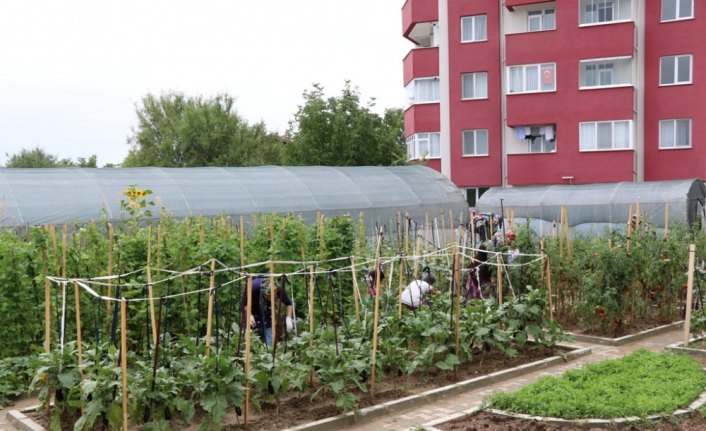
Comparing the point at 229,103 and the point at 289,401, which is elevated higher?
the point at 229,103

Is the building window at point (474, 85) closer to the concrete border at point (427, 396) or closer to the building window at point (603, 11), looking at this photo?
the building window at point (603, 11)

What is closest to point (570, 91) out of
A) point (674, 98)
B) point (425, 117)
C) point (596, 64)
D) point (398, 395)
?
point (596, 64)

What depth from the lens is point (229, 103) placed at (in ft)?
160

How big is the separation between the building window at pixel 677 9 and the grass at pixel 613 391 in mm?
20638

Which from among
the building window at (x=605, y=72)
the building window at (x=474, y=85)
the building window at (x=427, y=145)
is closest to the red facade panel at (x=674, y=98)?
the building window at (x=605, y=72)

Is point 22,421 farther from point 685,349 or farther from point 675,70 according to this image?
point 675,70

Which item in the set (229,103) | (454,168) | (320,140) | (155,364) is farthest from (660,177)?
(229,103)

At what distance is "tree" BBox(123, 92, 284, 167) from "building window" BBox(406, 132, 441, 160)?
47.8 ft

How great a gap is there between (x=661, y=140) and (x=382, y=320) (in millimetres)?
20997

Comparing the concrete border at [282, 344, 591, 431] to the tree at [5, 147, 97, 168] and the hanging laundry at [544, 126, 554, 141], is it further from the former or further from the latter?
the tree at [5, 147, 97, 168]

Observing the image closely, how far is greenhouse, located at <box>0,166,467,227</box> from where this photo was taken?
16703 millimetres

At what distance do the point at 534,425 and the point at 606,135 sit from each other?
2149cm

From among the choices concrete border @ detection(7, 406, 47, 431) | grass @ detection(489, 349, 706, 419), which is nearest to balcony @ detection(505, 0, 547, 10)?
grass @ detection(489, 349, 706, 419)

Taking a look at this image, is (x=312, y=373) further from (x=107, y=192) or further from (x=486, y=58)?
(x=486, y=58)
